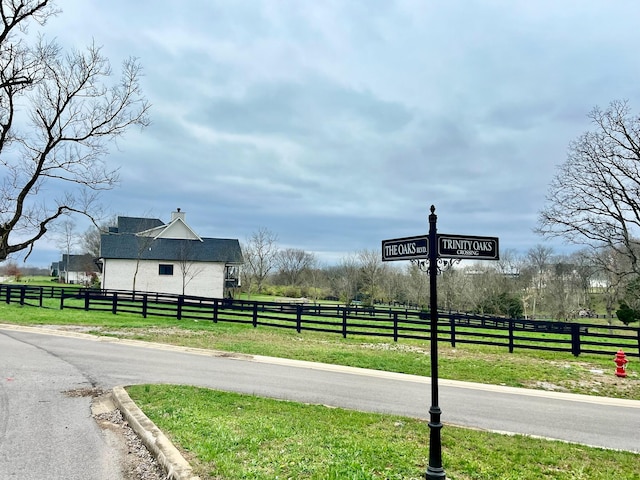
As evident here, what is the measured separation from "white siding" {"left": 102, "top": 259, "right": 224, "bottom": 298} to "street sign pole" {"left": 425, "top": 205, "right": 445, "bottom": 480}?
3841 cm

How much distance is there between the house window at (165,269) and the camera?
40328 mm

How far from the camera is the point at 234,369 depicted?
1142cm

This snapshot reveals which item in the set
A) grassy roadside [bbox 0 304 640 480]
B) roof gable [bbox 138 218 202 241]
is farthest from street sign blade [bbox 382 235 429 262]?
roof gable [bbox 138 218 202 241]

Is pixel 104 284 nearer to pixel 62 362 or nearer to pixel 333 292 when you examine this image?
pixel 62 362

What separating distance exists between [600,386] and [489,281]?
44500 mm

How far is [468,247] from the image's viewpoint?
4.68 m

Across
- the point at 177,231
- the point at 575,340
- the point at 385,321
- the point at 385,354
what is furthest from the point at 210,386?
the point at 177,231

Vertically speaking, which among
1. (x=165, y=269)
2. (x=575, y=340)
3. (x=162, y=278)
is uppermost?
(x=165, y=269)

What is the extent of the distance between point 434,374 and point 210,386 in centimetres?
618

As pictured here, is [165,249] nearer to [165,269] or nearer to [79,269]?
[165,269]

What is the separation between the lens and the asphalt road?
216 inches

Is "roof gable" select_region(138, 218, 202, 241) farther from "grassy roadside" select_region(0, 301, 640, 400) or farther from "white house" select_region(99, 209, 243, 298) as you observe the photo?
"grassy roadside" select_region(0, 301, 640, 400)

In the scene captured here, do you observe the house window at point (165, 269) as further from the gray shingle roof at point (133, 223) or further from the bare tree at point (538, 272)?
the bare tree at point (538, 272)

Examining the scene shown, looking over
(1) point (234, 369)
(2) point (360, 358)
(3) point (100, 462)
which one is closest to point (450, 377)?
(2) point (360, 358)
